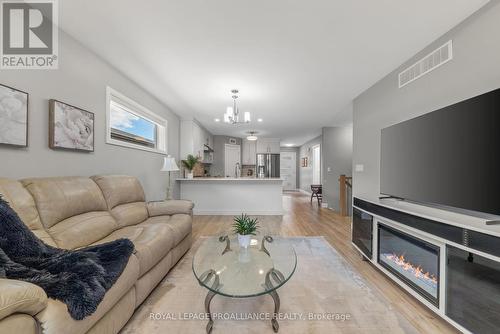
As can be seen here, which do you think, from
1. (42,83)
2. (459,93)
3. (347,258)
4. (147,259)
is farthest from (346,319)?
(42,83)

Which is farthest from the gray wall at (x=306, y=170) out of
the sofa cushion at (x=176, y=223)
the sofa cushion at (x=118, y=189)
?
the sofa cushion at (x=118, y=189)

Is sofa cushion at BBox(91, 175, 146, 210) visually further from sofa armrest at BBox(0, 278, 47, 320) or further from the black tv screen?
the black tv screen

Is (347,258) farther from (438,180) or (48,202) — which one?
(48,202)

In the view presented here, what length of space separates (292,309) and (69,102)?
2967mm

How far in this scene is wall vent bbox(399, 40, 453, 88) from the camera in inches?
80.6

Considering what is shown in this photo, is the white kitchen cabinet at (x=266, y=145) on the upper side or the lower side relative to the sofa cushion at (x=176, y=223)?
upper

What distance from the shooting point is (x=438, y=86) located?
2158mm

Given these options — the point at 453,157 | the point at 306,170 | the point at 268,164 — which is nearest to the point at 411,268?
the point at 453,157

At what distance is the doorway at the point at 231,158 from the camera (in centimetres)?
834

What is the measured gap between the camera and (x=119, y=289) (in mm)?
1354

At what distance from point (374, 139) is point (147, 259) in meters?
3.43

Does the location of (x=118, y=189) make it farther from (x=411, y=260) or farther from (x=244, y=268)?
(x=411, y=260)

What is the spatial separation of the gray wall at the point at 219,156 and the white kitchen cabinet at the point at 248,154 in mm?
872

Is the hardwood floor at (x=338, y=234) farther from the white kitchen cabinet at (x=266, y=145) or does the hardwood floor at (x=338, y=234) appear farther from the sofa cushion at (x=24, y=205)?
the white kitchen cabinet at (x=266, y=145)
